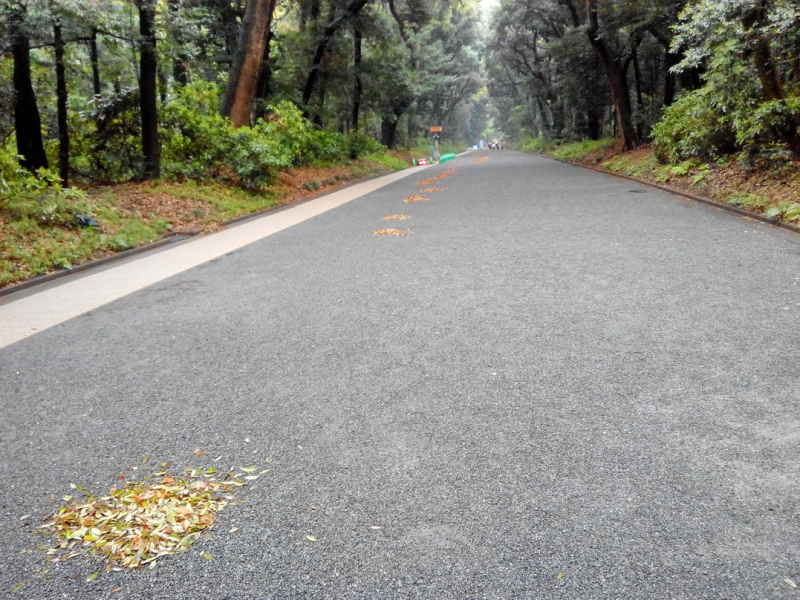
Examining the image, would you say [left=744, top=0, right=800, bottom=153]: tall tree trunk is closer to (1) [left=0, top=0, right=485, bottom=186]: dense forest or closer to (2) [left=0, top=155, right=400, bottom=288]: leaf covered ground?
(1) [left=0, top=0, right=485, bottom=186]: dense forest

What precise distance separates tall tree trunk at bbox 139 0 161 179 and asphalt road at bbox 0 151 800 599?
26.4ft

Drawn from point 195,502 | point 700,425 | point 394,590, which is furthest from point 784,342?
point 195,502

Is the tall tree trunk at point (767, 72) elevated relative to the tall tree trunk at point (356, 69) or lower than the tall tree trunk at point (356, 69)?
lower

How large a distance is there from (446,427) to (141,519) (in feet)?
4.83

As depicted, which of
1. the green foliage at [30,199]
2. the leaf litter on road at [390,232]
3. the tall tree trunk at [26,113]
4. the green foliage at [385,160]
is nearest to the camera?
the green foliage at [30,199]

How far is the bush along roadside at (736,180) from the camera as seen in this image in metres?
8.74

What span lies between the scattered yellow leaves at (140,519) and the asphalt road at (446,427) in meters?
0.08

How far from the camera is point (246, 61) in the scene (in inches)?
609

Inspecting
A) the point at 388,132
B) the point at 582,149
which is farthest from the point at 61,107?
the point at 388,132

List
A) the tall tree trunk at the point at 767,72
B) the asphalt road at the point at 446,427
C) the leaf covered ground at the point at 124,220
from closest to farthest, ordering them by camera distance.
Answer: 1. the asphalt road at the point at 446,427
2. the leaf covered ground at the point at 124,220
3. the tall tree trunk at the point at 767,72

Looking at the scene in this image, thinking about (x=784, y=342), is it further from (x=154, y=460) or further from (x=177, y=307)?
(x=177, y=307)

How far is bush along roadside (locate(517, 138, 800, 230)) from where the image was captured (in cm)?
874

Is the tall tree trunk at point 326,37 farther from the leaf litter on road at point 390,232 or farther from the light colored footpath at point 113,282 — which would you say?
the leaf litter on road at point 390,232


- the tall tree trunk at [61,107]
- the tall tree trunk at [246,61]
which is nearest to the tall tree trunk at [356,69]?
the tall tree trunk at [246,61]
